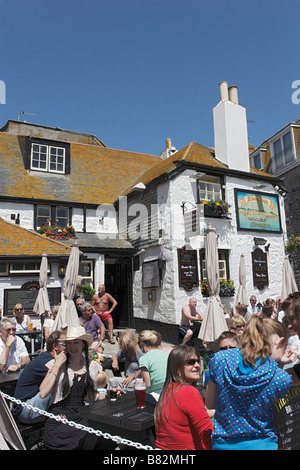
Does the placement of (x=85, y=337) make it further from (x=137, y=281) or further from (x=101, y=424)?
(x=137, y=281)

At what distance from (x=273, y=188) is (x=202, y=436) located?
1356cm

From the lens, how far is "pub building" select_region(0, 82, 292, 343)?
12.0 meters

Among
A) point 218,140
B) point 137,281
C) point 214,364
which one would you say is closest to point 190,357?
point 214,364

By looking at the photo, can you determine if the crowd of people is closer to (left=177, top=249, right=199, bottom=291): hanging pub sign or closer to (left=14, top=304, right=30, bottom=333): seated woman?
(left=14, top=304, right=30, bottom=333): seated woman

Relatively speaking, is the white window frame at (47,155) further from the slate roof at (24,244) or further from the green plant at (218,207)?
the green plant at (218,207)

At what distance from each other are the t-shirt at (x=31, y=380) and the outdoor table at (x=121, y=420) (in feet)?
2.62

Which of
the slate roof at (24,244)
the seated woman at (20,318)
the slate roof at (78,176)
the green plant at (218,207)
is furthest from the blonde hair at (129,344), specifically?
the slate roof at (78,176)

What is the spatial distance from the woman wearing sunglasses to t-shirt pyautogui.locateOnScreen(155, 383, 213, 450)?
141 mm

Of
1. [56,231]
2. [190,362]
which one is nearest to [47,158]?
[56,231]

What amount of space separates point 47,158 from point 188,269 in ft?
27.9

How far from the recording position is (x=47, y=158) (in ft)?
50.3

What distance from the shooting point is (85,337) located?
348 cm

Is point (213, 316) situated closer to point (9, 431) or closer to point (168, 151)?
point (9, 431)

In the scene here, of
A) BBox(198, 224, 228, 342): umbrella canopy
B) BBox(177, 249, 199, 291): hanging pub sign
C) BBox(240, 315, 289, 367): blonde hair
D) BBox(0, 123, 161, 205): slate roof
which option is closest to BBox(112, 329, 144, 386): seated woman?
BBox(198, 224, 228, 342): umbrella canopy
